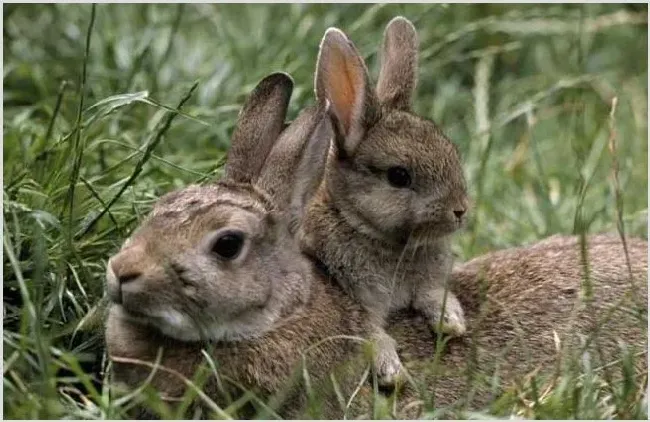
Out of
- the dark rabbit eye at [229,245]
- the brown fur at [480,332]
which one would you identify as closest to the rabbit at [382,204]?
the brown fur at [480,332]

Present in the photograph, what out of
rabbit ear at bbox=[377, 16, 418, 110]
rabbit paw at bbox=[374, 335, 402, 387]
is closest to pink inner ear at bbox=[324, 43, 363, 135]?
rabbit ear at bbox=[377, 16, 418, 110]

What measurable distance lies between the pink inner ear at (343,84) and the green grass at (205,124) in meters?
0.54

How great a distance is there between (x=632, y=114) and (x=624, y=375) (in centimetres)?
454

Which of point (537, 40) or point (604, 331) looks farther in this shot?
point (537, 40)

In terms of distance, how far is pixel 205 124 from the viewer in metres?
6.49

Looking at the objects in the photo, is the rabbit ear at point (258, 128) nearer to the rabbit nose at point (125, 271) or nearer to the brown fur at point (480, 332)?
the brown fur at point (480, 332)

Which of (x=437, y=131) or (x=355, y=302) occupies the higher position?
(x=437, y=131)

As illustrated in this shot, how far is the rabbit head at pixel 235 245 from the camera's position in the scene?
5.08m

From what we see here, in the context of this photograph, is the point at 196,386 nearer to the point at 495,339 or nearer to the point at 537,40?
the point at 495,339

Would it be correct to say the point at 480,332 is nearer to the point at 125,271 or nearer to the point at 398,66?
the point at 398,66

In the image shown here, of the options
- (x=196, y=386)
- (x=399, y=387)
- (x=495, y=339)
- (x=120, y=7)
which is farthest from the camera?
(x=120, y=7)

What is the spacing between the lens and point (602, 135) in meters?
9.36

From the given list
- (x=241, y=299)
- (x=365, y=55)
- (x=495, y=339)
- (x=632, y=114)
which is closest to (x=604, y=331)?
(x=495, y=339)

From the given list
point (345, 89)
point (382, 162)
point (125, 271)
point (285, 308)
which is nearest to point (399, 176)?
point (382, 162)
